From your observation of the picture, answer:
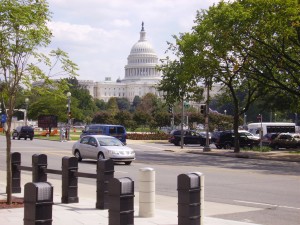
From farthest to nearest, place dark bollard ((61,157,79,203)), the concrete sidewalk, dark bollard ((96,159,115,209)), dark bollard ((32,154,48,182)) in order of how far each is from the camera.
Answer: dark bollard ((32,154,48,182)) → dark bollard ((61,157,79,203)) → dark bollard ((96,159,115,209)) → the concrete sidewalk

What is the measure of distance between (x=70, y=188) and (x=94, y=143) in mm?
15263

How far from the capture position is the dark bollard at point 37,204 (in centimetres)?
714

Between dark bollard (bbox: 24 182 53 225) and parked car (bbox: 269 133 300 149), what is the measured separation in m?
44.8

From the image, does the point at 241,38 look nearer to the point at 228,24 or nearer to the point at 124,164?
the point at 228,24

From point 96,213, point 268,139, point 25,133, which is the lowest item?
point 96,213

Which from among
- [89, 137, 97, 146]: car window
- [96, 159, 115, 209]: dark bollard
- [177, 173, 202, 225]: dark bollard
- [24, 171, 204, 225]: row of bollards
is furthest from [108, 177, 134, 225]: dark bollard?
[89, 137, 97, 146]: car window

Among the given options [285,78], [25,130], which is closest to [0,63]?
[285,78]

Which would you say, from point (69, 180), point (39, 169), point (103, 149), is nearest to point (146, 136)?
point (103, 149)

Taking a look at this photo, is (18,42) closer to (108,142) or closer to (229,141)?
(108,142)

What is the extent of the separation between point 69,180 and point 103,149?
14209 mm

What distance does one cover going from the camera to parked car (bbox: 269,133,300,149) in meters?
50.0

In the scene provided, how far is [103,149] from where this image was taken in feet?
90.3

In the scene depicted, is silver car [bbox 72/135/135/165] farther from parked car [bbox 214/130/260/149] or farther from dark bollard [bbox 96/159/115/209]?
parked car [bbox 214/130/260/149]

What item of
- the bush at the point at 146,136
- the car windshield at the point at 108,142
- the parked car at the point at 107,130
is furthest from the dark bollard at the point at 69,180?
the bush at the point at 146,136
